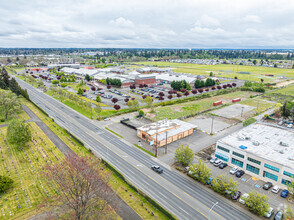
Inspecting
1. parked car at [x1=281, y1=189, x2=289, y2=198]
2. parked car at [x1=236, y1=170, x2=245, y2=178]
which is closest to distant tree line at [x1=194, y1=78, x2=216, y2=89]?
parked car at [x1=236, y1=170, x2=245, y2=178]

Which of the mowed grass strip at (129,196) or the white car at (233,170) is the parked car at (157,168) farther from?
the white car at (233,170)

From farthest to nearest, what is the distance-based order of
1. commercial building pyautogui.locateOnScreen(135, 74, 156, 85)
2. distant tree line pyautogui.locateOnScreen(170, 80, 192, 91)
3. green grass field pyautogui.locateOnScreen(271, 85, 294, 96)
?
commercial building pyautogui.locateOnScreen(135, 74, 156, 85) → distant tree line pyautogui.locateOnScreen(170, 80, 192, 91) → green grass field pyautogui.locateOnScreen(271, 85, 294, 96)

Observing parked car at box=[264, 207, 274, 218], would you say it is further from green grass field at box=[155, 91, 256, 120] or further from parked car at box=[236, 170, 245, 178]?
green grass field at box=[155, 91, 256, 120]

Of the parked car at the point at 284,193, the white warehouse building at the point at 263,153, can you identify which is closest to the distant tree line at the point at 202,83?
the white warehouse building at the point at 263,153

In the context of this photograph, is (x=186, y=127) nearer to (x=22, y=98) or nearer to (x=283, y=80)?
(x=22, y=98)

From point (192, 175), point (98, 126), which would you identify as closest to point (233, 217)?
point (192, 175)
